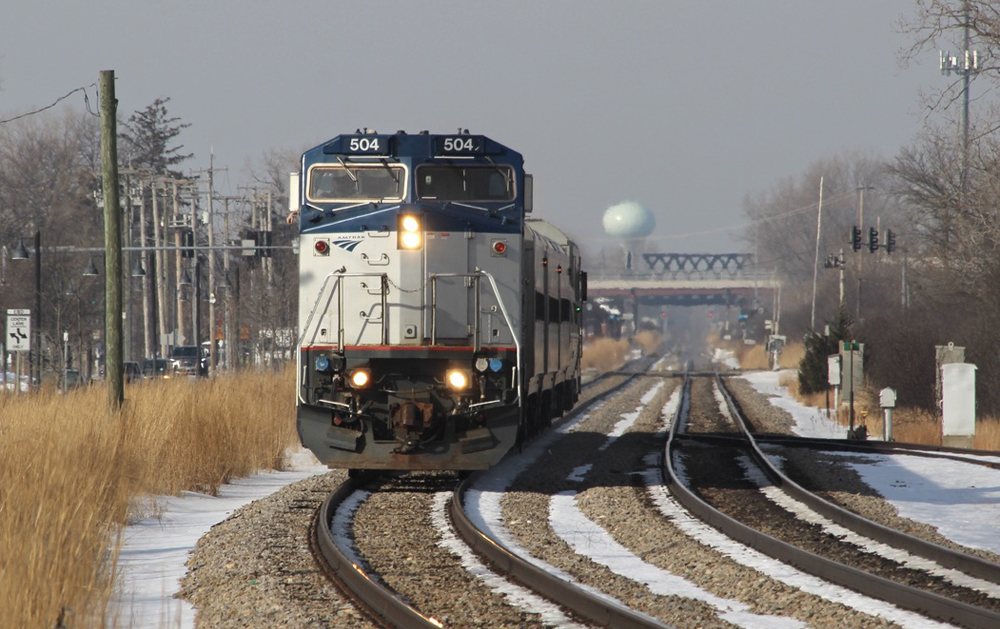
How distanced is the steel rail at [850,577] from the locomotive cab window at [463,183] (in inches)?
170

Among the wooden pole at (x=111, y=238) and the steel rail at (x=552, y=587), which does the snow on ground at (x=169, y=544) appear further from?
the wooden pole at (x=111, y=238)

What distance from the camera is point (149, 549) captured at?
10.8m

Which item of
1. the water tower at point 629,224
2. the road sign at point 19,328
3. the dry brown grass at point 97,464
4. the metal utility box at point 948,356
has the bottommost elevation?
the dry brown grass at point 97,464

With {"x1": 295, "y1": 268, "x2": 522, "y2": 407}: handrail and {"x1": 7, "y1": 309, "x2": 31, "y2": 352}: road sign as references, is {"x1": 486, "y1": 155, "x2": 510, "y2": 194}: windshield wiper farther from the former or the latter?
{"x1": 7, "y1": 309, "x2": 31, "y2": 352}: road sign

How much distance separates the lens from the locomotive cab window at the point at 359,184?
14.8m

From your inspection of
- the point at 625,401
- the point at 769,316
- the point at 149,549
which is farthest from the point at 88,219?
the point at 149,549

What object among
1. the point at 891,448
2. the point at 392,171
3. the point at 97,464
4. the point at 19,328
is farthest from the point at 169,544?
the point at 19,328

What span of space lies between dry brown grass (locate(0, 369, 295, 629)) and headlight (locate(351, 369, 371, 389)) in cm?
249

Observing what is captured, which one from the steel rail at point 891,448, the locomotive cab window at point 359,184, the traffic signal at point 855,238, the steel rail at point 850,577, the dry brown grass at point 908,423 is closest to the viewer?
the steel rail at point 850,577

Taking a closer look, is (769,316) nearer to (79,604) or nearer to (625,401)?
(625,401)

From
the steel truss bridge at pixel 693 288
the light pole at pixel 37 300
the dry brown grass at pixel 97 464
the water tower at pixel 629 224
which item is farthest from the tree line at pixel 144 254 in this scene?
the water tower at pixel 629 224

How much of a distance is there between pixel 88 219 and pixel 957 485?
77.8 meters

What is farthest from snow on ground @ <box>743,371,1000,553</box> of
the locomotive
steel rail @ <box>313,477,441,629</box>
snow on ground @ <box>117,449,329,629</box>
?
snow on ground @ <box>117,449,329,629</box>

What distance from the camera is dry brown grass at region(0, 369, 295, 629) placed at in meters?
7.04
